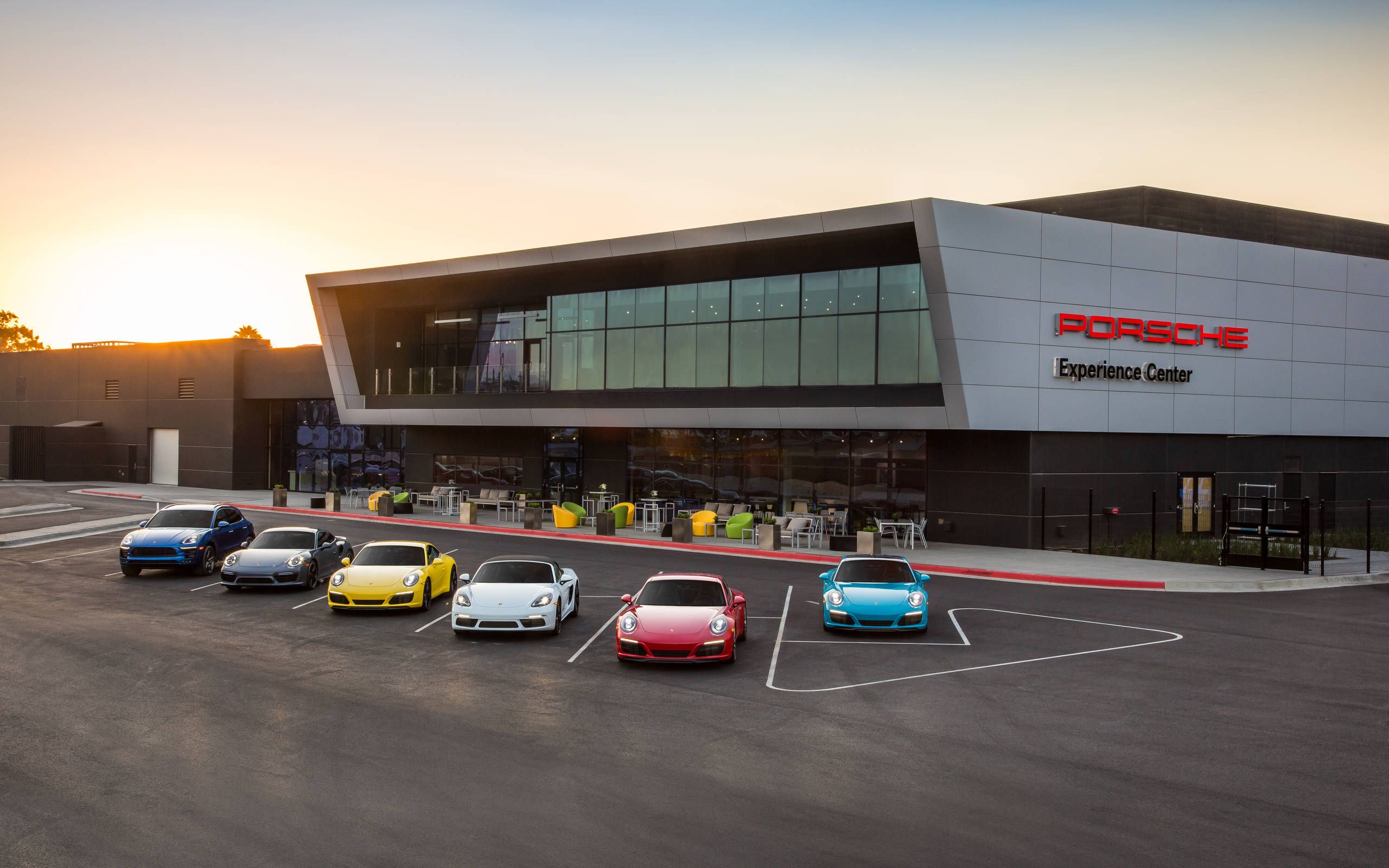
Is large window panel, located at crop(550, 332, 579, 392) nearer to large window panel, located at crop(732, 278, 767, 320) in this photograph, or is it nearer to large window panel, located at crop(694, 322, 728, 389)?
large window panel, located at crop(694, 322, 728, 389)

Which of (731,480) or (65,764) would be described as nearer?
(65,764)

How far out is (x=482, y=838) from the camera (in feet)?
25.8

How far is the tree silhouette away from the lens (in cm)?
15838

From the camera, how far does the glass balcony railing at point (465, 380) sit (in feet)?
130

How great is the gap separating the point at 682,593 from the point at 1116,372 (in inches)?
823

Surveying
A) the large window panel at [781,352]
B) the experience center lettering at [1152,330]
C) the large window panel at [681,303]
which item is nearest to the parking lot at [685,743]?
the experience center lettering at [1152,330]

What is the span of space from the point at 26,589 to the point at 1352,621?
26318 millimetres

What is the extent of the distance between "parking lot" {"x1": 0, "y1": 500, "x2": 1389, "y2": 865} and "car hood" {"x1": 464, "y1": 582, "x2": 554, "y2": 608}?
681 millimetres

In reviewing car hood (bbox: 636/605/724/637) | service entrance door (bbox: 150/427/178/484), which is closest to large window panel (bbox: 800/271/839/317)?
car hood (bbox: 636/605/724/637)

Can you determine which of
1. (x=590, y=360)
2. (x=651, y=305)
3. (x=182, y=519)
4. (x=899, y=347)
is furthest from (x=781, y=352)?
(x=182, y=519)

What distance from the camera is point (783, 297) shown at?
109ft

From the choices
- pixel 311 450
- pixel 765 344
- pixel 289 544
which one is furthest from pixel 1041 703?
pixel 311 450

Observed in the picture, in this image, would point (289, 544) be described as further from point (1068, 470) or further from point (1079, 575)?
point (1068, 470)

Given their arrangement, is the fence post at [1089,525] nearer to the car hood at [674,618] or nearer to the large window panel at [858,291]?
the large window panel at [858,291]
